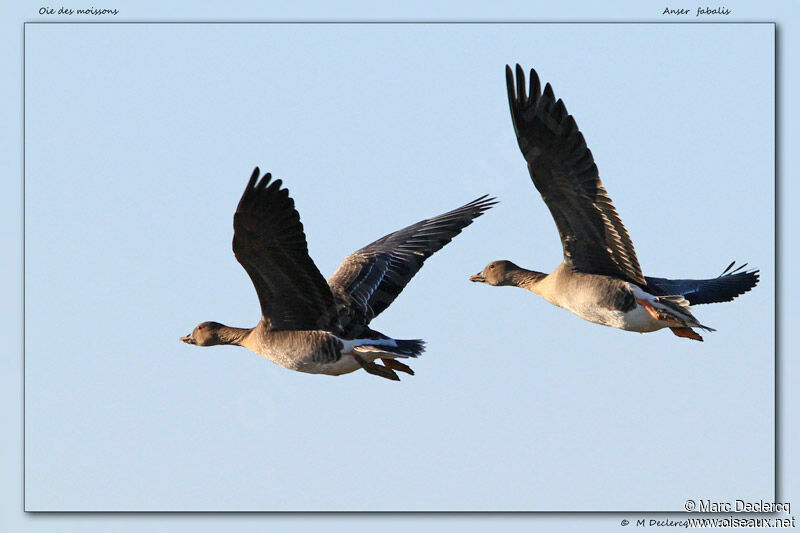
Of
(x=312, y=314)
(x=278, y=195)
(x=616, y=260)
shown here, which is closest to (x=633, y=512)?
(x=616, y=260)

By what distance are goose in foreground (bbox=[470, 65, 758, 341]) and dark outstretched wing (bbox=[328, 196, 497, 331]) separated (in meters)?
1.38

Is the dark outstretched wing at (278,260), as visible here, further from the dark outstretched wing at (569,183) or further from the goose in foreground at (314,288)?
the dark outstretched wing at (569,183)

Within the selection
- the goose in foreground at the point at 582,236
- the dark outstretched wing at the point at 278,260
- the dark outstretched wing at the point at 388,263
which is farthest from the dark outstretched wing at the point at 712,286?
the dark outstretched wing at the point at 278,260

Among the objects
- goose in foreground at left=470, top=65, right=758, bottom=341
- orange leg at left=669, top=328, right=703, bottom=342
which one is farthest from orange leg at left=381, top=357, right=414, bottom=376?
orange leg at left=669, top=328, right=703, bottom=342

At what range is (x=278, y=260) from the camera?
43.7 feet

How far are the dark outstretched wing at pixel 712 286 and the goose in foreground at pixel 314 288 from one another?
2499 millimetres

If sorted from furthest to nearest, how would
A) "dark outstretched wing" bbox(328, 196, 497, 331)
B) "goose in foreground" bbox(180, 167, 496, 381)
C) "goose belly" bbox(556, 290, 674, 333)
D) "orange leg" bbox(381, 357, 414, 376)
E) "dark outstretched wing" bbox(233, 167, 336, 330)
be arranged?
"dark outstretched wing" bbox(328, 196, 497, 331) → "goose belly" bbox(556, 290, 674, 333) → "orange leg" bbox(381, 357, 414, 376) → "goose in foreground" bbox(180, 167, 496, 381) → "dark outstretched wing" bbox(233, 167, 336, 330)

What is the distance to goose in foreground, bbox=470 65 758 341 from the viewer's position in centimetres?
1394

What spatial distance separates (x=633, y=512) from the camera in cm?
1455

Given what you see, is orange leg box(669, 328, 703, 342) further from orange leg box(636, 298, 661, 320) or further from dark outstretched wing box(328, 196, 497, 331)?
dark outstretched wing box(328, 196, 497, 331)

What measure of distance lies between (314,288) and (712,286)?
5.68 m

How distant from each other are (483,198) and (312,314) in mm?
3646

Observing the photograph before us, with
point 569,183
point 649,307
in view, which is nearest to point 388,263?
point 569,183

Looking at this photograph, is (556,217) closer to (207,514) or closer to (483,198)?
(483,198)
